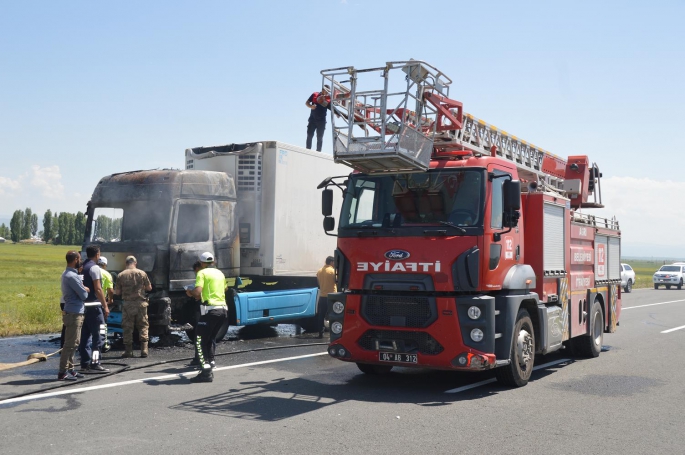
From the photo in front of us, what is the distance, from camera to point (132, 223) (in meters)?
13.1

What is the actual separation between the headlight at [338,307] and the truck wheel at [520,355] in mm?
2174

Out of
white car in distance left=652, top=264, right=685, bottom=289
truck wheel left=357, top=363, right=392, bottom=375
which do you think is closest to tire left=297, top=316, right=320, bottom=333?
truck wheel left=357, top=363, right=392, bottom=375

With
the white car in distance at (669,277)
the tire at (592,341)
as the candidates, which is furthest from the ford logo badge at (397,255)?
the white car in distance at (669,277)

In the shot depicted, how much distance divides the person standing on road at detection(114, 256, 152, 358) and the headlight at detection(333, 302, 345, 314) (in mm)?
4107

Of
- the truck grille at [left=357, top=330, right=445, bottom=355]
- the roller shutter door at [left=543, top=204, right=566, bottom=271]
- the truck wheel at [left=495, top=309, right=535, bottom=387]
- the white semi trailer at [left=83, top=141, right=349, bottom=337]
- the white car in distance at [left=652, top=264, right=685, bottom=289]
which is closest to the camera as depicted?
the truck grille at [left=357, top=330, right=445, bottom=355]

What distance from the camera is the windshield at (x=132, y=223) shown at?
12875 millimetres

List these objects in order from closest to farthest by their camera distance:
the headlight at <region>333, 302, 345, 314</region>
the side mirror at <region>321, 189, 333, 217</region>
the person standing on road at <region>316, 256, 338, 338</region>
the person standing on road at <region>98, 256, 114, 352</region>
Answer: the headlight at <region>333, 302, 345, 314</region> → the side mirror at <region>321, 189, 333, 217</region> → the person standing on road at <region>98, 256, 114, 352</region> → the person standing on road at <region>316, 256, 338, 338</region>

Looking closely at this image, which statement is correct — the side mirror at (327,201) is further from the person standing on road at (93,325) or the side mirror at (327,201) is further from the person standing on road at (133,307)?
the person standing on road at (133,307)

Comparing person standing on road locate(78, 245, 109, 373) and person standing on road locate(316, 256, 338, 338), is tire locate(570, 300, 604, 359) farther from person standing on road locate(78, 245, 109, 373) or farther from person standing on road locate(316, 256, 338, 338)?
person standing on road locate(78, 245, 109, 373)

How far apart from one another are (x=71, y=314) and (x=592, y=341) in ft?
28.1

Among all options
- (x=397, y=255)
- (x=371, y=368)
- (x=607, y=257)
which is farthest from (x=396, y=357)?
(x=607, y=257)

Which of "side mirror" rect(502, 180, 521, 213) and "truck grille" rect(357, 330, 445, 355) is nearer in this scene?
"truck grille" rect(357, 330, 445, 355)

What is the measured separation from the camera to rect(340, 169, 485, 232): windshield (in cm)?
898

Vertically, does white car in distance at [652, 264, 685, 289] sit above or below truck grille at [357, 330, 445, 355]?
above
